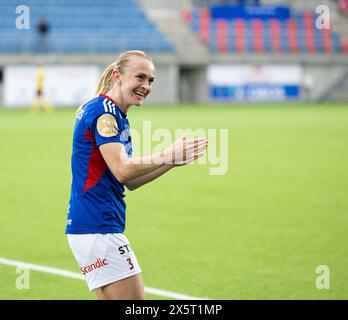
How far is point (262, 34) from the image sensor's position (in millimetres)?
55375

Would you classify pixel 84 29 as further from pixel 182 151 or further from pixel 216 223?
pixel 182 151

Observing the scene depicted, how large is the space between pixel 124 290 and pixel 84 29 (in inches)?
1845

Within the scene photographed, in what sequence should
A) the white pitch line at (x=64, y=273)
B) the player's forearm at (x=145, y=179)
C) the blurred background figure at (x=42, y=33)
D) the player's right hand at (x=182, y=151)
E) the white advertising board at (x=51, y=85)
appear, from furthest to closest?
the blurred background figure at (x=42, y=33) < the white advertising board at (x=51, y=85) < the white pitch line at (x=64, y=273) < the player's forearm at (x=145, y=179) < the player's right hand at (x=182, y=151)

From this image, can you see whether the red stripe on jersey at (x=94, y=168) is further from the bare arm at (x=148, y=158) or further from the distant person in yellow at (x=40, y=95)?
the distant person in yellow at (x=40, y=95)

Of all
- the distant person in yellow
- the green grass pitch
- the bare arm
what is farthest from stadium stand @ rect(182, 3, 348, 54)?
the bare arm

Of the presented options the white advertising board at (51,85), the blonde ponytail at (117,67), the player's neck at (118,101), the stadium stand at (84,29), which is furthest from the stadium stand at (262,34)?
the player's neck at (118,101)

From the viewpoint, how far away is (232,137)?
2509 cm

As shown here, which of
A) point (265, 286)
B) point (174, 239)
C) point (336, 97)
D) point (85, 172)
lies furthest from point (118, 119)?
point (336, 97)

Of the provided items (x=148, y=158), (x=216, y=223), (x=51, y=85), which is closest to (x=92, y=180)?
(x=148, y=158)

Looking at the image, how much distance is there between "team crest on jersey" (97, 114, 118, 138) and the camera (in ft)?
16.0

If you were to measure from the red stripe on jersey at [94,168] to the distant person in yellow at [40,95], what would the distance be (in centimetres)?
3432

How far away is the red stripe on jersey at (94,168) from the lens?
5.04 m

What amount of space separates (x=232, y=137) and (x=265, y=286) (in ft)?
55.8
